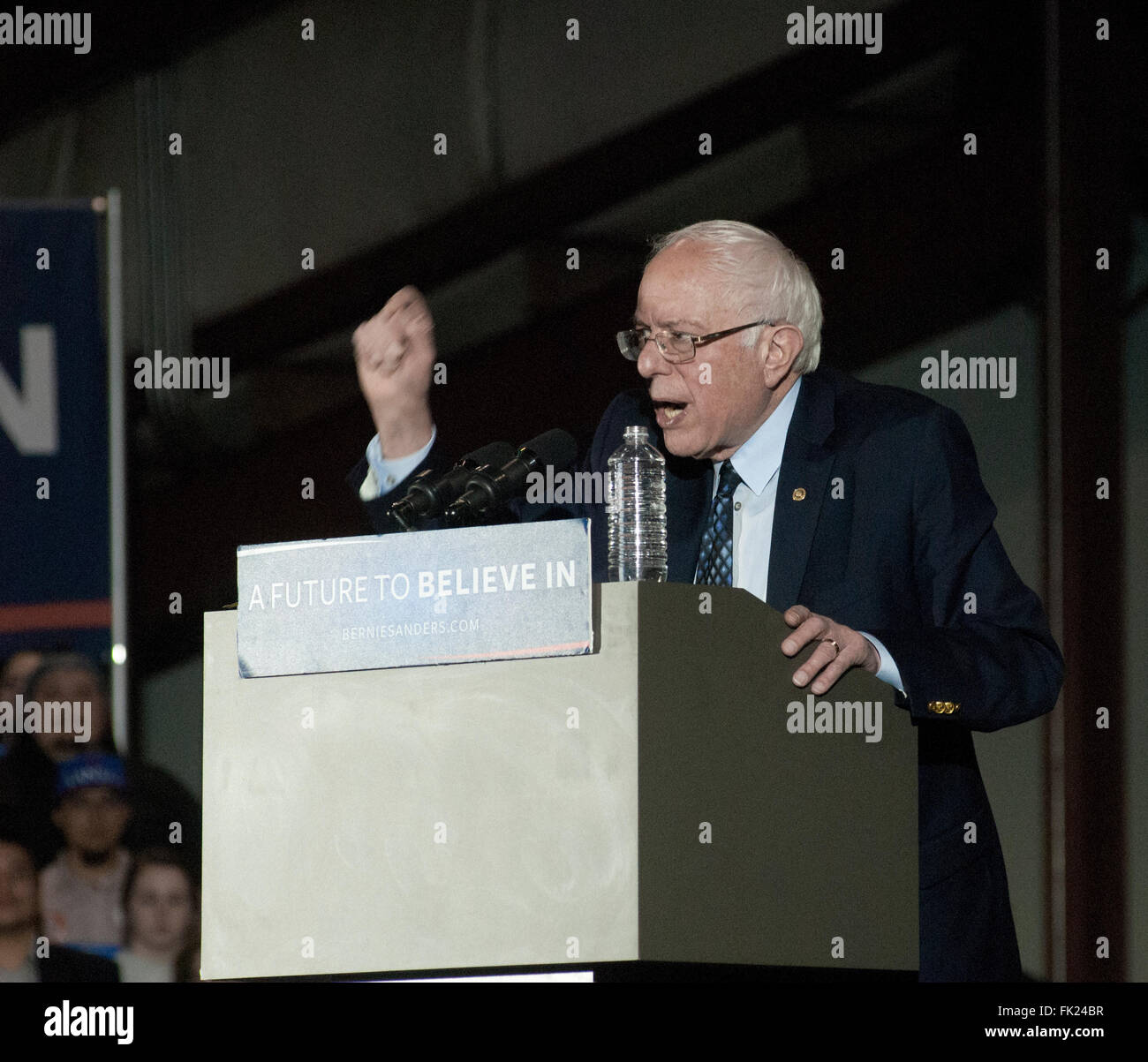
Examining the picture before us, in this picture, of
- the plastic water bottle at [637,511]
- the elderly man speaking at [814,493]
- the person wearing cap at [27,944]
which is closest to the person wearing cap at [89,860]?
the person wearing cap at [27,944]

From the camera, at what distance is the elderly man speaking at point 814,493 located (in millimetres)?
2318

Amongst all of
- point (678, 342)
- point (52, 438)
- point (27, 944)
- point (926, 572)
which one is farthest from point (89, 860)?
point (926, 572)

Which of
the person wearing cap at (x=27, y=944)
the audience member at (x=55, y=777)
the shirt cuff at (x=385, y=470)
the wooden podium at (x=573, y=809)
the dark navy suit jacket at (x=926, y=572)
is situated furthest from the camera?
the audience member at (x=55, y=777)

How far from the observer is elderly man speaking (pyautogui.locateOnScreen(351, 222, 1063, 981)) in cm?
232

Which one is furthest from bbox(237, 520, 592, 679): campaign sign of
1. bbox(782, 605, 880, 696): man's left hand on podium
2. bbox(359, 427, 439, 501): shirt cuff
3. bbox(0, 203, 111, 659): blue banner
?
bbox(0, 203, 111, 659): blue banner

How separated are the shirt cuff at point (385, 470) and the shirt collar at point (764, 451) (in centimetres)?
44

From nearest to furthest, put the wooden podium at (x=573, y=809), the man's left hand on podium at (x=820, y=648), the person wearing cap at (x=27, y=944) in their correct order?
the wooden podium at (x=573, y=809) < the man's left hand on podium at (x=820, y=648) < the person wearing cap at (x=27, y=944)

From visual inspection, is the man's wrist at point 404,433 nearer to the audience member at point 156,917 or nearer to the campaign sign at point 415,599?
the campaign sign at point 415,599

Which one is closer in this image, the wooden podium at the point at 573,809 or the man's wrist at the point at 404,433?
the wooden podium at the point at 573,809

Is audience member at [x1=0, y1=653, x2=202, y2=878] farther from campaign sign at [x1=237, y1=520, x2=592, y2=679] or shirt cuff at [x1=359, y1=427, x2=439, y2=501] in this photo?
campaign sign at [x1=237, y1=520, x2=592, y2=679]

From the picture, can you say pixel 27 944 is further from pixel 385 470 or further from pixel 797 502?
pixel 797 502

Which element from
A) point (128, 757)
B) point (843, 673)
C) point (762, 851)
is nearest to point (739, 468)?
point (843, 673)

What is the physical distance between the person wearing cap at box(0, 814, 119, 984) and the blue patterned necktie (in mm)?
2495

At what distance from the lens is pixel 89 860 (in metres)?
4.48
